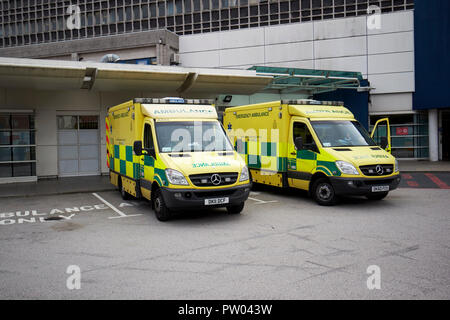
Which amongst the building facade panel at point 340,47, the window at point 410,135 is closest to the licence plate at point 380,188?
the window at point 410,135

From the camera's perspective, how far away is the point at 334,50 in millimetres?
25516

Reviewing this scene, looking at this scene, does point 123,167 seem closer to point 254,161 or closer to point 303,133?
point 254,161

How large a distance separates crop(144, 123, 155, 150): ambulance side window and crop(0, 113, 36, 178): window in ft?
25.9

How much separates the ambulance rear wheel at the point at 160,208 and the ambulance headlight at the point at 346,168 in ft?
13.1

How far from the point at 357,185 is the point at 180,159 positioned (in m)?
4.03

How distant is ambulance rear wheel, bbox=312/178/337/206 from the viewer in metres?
10.0

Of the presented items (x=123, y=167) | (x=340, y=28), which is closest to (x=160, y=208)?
(x=123, y=167)

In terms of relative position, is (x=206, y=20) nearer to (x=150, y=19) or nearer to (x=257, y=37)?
(x=150, y=19)

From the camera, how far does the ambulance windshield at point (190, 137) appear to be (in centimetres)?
897

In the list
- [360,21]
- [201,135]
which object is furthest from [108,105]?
[360,21]

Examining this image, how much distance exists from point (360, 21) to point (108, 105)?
1581 centimetres

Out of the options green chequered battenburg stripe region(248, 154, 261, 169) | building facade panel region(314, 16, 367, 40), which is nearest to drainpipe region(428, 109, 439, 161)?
building facade panel region(314, 16, 367, 40)

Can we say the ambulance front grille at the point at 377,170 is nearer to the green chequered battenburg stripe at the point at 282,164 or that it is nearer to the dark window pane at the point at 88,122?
the green chequered battenburg stripe at the point at 282,164

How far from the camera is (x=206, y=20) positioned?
35.8 meters
